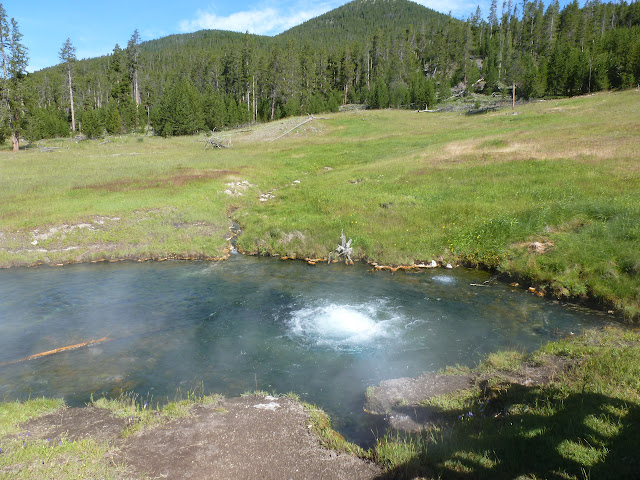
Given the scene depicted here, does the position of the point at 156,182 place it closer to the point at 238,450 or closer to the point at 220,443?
the point at 220,443

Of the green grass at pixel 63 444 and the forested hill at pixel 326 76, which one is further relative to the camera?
the forested hill at pixel 326 76

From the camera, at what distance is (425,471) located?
6.04m

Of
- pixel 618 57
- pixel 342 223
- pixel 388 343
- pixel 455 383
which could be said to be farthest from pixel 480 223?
pixel 618 57

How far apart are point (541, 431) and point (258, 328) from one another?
9.03 metres

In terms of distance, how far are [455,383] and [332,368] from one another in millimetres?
3298

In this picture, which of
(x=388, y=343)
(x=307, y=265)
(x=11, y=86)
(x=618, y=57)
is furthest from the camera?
(x=618, y=57)

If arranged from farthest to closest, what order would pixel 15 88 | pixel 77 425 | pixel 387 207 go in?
pixel 15 88 < pixel 387 207 < pixel 77 425

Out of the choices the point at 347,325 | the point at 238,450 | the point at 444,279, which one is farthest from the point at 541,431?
the point at 444,279

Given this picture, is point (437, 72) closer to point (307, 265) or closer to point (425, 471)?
point (307, 265)

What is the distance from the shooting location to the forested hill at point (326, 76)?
261 feet

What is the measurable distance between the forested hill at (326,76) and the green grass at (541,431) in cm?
6944

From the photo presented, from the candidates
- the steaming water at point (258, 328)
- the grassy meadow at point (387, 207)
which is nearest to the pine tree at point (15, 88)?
the grassy meadow at point (387, 207)

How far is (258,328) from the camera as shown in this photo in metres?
13.2

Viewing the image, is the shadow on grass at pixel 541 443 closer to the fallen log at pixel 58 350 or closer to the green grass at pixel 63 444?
the green grass at pixel 63 444
